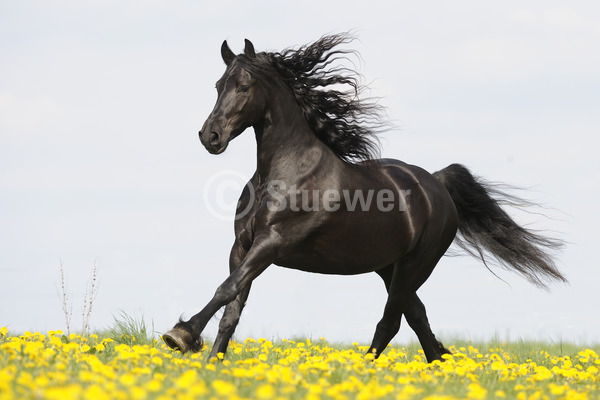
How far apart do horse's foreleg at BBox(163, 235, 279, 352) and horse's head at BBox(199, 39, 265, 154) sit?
865 millimetres

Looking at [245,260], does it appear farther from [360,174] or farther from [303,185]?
[360,174]

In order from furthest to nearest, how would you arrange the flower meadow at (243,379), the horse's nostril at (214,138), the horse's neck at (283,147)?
1. the horse's neck at (283,147)
2. the horse's nostril at (214,138)
3. the flower meadow at (243,379)

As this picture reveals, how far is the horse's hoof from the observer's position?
6.01 metres

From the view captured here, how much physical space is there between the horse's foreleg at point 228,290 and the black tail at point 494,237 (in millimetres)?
3657

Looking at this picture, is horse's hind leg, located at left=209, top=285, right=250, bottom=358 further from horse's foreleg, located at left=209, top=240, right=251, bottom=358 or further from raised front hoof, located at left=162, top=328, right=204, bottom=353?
raised front hoof, located at left=162, top=328, right=204, bottom=353

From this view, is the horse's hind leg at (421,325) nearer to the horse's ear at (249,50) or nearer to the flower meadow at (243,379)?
the flower meadow at (243,379)

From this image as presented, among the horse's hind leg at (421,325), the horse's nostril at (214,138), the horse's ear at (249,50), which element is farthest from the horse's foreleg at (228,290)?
the horse's hind leg at (421,325)

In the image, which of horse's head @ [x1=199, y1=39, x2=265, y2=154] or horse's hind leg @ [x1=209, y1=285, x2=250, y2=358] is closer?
horse's head @ [x1=199, y1=39, x2=265, y2=154]

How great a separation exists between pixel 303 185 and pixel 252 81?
3.19 feet

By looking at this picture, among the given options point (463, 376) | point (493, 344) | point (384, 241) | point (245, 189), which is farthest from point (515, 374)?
point (493, 344)

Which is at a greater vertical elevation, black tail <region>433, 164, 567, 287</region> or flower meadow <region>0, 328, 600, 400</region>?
black tail <region>433, 164, 567, 287</region>

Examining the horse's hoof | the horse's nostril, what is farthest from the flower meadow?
the horse's nostril

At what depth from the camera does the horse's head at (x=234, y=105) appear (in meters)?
6.36

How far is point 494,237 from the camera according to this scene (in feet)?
31.3
